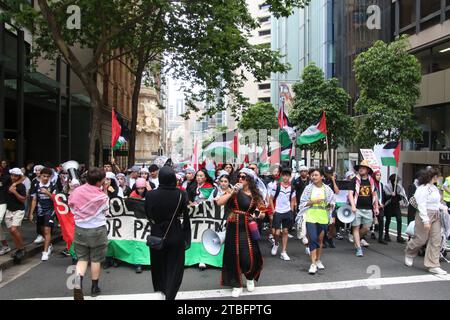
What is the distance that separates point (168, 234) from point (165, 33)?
1272 centimetres

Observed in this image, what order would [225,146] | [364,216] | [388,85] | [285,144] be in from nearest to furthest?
[364,216]
[225,146]
[285,144]
[388,85]

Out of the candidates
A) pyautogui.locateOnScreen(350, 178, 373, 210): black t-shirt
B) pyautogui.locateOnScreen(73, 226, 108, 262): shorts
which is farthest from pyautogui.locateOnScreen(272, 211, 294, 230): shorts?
pyautogui.locateOnScreen(73, 226, 108, 262): shorts

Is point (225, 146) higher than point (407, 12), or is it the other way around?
point (407, 12)

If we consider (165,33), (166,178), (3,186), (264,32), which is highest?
(264,32)

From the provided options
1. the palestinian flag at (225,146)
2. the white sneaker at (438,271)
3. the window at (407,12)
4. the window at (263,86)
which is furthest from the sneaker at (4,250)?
the window at (263,86)

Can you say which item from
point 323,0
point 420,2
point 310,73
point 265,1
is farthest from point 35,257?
point 323,0

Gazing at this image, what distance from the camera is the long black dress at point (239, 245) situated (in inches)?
240

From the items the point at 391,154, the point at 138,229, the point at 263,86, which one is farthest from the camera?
the point at 263,86

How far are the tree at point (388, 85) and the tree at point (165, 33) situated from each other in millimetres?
4930

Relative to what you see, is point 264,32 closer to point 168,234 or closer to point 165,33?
point 165,33

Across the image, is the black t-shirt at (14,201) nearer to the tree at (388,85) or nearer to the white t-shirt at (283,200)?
the white t-shirt at (283,200)

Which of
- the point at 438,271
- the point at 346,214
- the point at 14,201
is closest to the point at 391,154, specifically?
the point at 346,214

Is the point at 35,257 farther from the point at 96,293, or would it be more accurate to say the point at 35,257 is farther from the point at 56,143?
the point at 56,143

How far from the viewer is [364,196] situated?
934 centimetres
